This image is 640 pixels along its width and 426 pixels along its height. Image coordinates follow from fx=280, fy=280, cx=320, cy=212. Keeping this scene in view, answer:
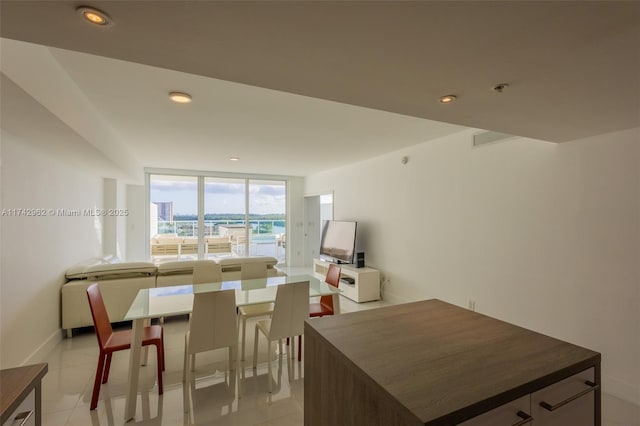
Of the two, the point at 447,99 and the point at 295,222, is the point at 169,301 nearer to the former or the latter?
the point at 447,99

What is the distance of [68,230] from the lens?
11.6ft

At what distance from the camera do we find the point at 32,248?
2.70 metres

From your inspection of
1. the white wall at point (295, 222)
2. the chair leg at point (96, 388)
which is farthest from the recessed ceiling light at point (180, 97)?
the white wall at point (295, 222)

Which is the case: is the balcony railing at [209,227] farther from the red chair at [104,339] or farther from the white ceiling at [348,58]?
the red chair at [104,339]

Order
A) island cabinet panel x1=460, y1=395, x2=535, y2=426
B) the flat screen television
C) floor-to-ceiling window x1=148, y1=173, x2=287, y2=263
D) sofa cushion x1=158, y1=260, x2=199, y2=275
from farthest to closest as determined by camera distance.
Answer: floor-to-ceiling window x1=148, y1=173, x2=287, y2=263
the flat screen television
sofa cushion x1=158, y1=260, x2=199, y2=275
island cabinet panel x1=460, y1=395, x2=535, y2=426

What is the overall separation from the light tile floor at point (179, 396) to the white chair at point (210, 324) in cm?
18

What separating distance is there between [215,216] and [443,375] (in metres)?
6.70

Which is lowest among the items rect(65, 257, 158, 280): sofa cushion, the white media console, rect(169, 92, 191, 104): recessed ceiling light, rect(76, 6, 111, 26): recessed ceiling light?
the white media console

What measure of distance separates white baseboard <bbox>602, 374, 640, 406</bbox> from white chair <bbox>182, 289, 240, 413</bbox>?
3.07 m

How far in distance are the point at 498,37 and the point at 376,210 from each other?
3944mm

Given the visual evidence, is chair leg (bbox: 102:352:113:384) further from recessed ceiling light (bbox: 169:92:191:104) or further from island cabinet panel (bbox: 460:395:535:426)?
island cabinet panel (bbox: 460:395:535:426)

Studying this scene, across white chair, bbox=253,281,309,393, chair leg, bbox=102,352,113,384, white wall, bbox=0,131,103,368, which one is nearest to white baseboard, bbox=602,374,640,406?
white chair, bbox=253,281,309,393

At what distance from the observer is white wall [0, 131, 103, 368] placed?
2350 mm

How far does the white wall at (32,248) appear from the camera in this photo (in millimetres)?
2350
